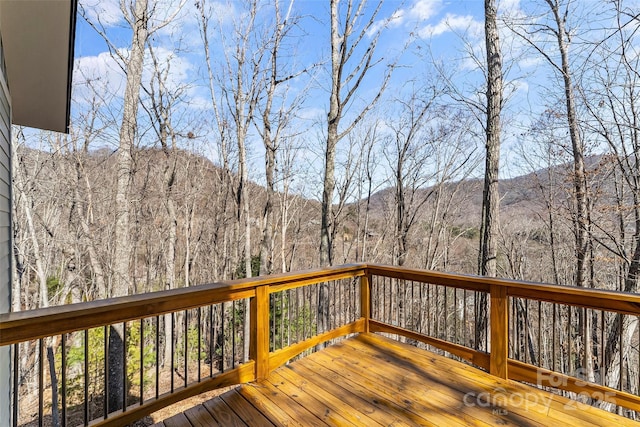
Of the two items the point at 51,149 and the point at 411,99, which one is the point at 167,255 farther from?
the point at 411,99

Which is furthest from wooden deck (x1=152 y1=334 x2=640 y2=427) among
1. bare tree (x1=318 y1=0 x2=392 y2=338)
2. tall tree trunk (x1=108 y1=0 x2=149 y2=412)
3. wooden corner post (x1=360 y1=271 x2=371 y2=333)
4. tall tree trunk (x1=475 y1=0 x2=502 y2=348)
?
tall tree trunk (x1=108 y1=0 x2=149 y2=412)

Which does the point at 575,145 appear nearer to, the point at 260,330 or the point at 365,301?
the point at 365,301

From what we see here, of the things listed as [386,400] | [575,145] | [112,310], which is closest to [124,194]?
[112,310]

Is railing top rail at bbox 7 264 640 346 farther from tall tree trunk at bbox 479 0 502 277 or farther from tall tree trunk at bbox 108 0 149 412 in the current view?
tall tree trunk at bbox 108 0 149 412

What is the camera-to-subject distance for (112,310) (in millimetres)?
1693

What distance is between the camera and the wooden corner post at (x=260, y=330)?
248 cm

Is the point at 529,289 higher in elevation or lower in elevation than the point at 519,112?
lower

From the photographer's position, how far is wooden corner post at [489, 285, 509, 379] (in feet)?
8.31

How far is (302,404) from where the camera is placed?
2205mm

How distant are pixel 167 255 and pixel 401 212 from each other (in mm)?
8807

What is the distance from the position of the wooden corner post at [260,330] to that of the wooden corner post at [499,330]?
6.48ft

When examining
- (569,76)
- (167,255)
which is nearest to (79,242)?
(167,255)

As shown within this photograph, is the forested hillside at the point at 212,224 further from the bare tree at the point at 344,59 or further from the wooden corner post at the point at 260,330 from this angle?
the wooden corner post at the point at 260,330

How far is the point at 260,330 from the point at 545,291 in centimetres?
231
